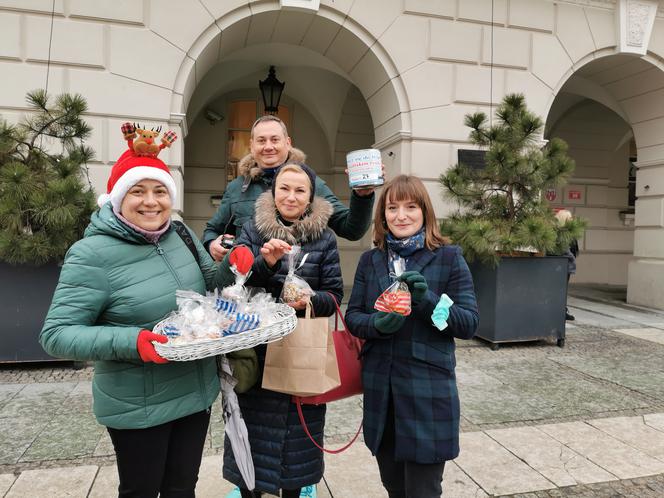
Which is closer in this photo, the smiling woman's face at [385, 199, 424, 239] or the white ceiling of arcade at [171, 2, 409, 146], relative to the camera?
the smiling woman's face at [385, 199, 424, 239]

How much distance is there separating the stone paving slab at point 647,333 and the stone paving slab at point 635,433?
324 cm

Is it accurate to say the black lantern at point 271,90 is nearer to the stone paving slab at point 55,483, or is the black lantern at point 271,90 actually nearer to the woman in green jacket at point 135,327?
the stone paving slab at point 55,483

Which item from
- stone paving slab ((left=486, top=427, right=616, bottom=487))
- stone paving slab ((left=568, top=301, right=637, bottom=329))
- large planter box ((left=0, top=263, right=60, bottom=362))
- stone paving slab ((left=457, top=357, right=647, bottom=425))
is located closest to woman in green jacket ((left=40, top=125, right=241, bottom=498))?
stone paving slab ((left=486, top=427, right=616, bottom=487))

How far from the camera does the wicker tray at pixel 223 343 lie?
61.3 inches

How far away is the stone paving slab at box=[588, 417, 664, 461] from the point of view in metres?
3.32

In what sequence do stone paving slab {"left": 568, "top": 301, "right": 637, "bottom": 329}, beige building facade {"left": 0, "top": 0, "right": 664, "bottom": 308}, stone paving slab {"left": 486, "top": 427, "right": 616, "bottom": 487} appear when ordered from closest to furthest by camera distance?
stone paving slab {"left": 486, "top": 427, "right": 616, "bottom": 487} < beige building facade {"left": 0, "top": 0, "right": 664, "bottom": 308} < stone paving slab {"left": 568, "top": 301, "right": 637, "bottom": 329}

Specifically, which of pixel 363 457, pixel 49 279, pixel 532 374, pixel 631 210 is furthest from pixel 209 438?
pixel 631 210

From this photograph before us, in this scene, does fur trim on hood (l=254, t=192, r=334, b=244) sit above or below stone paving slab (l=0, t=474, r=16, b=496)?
above

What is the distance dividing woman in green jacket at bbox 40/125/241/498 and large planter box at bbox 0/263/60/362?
3381mm

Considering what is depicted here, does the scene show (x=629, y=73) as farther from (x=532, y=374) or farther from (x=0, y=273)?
(x=0, y=273)

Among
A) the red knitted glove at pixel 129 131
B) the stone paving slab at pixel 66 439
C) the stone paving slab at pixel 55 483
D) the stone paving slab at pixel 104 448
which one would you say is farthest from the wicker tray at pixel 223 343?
the stone paving slab at pixel 66 439

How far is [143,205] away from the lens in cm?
182

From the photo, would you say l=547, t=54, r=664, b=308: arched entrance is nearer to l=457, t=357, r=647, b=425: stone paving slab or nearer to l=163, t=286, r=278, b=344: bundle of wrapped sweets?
l=457, t=357, r=647, b=425: stone paving slab

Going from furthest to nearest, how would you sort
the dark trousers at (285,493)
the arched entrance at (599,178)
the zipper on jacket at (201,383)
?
the arched entrance at (599,178), the dark trousers at (285,493), the zipper on jacket at (201,383)
